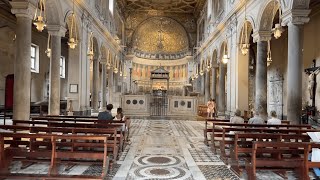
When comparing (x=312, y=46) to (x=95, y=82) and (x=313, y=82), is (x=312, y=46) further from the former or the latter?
(x=95, y=82)

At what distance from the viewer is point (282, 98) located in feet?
61.5

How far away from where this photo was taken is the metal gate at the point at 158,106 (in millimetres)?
22917

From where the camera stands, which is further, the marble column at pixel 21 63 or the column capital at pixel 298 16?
the column capital at pixel 298 16

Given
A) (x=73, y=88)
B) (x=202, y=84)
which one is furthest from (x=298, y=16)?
(x=202, y=84)

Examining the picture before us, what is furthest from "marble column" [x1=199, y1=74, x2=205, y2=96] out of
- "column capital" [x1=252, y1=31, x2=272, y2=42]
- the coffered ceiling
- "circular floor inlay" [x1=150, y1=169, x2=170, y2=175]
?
"circular floor inlay" [x1=150, y1=169, x2=170, y2=175]

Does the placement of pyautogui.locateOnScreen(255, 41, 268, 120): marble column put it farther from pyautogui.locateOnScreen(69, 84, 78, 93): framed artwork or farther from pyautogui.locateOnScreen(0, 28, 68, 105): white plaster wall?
pyautogui.locateOnScreen(0, 28, 68, 105): white plaster wall

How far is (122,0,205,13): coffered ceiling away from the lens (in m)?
31.3

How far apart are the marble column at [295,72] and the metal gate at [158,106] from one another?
13172 millimetres

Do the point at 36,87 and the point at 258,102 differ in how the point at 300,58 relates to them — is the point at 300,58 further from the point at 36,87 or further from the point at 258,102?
the point at 36,87

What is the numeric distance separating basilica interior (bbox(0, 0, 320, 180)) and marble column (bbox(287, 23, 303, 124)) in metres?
0.04

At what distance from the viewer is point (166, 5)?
32.6 meters

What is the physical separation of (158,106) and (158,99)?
78 centimetres

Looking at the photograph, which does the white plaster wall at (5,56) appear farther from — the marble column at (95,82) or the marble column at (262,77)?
the marble column at (262,77)

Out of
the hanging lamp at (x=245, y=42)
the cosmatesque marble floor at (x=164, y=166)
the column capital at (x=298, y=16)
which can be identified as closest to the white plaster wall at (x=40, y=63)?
the cosmatesque marble floor at (x=164, y=166)
